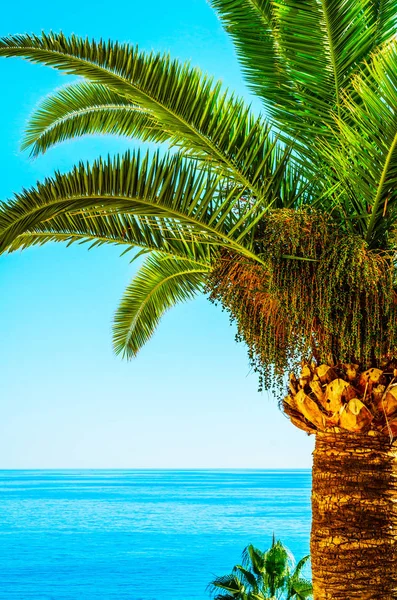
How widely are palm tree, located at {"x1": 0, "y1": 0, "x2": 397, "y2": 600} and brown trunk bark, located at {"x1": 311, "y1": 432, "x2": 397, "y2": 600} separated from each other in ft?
0.04

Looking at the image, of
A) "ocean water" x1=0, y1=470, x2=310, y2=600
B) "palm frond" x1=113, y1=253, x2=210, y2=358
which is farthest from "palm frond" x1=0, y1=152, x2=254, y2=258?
"ocean water" x1=0, y1=470, x2=310, y2=600

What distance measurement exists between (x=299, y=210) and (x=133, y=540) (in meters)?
83.6

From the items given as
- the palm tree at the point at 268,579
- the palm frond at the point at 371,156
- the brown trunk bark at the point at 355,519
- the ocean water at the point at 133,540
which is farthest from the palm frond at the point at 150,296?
the ocean water at the point at 133,540

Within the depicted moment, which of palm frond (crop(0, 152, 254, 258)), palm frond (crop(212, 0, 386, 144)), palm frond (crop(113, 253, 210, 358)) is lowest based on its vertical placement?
palm frond (crop(0, 152, 254, 258))

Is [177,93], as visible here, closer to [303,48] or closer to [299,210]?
[303,48]

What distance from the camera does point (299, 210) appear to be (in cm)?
569

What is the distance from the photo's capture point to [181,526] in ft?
301

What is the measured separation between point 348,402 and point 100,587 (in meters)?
63.6

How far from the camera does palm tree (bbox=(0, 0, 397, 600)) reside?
556cm

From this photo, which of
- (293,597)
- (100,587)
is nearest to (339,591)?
(293,597)

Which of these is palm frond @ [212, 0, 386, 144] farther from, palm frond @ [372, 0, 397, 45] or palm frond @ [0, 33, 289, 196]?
palm frond @ [0, 33, 289, 196]

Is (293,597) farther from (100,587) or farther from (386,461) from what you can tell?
(100,587)

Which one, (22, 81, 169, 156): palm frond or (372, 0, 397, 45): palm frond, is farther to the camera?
(22, 81, 169, 156): palm frond

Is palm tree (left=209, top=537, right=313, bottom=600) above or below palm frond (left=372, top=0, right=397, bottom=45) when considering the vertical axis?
below
